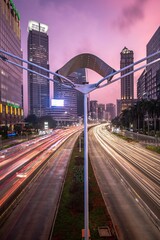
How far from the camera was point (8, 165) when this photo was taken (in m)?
49.5

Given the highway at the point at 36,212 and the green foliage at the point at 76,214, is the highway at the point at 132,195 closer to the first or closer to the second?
the green foliage at the point at 76,214

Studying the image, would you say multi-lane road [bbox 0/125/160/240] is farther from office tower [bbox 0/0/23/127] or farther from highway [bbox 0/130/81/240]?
office tower [bbox 0/0/23/127]

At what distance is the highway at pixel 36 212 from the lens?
802 inches

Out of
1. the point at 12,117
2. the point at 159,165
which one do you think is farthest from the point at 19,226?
the point at 12,117

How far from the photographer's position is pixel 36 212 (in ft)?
81.3

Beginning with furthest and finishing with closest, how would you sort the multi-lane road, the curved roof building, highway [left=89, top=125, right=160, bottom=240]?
highway [left=89, top=125, right=160, bottom=240], the multi-lane road, the curved roof building

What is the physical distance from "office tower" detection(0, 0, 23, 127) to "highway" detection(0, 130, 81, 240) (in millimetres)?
105726

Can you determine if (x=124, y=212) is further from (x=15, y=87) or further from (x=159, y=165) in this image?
(x=15, y=87)

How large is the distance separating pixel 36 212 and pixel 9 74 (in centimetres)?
14020

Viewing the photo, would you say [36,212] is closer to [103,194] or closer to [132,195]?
[103,194]

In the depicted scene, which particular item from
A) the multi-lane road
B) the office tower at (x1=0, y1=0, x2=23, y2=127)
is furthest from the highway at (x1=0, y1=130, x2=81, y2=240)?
the office tower at (x1=0, y1=0, x2=23, y2=127)

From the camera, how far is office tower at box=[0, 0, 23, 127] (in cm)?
13925

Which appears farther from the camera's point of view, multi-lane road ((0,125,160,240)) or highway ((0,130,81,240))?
multi-lane road ((0,125,160,240))

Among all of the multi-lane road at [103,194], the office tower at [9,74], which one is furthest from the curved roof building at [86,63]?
the office tower at [9,74]
